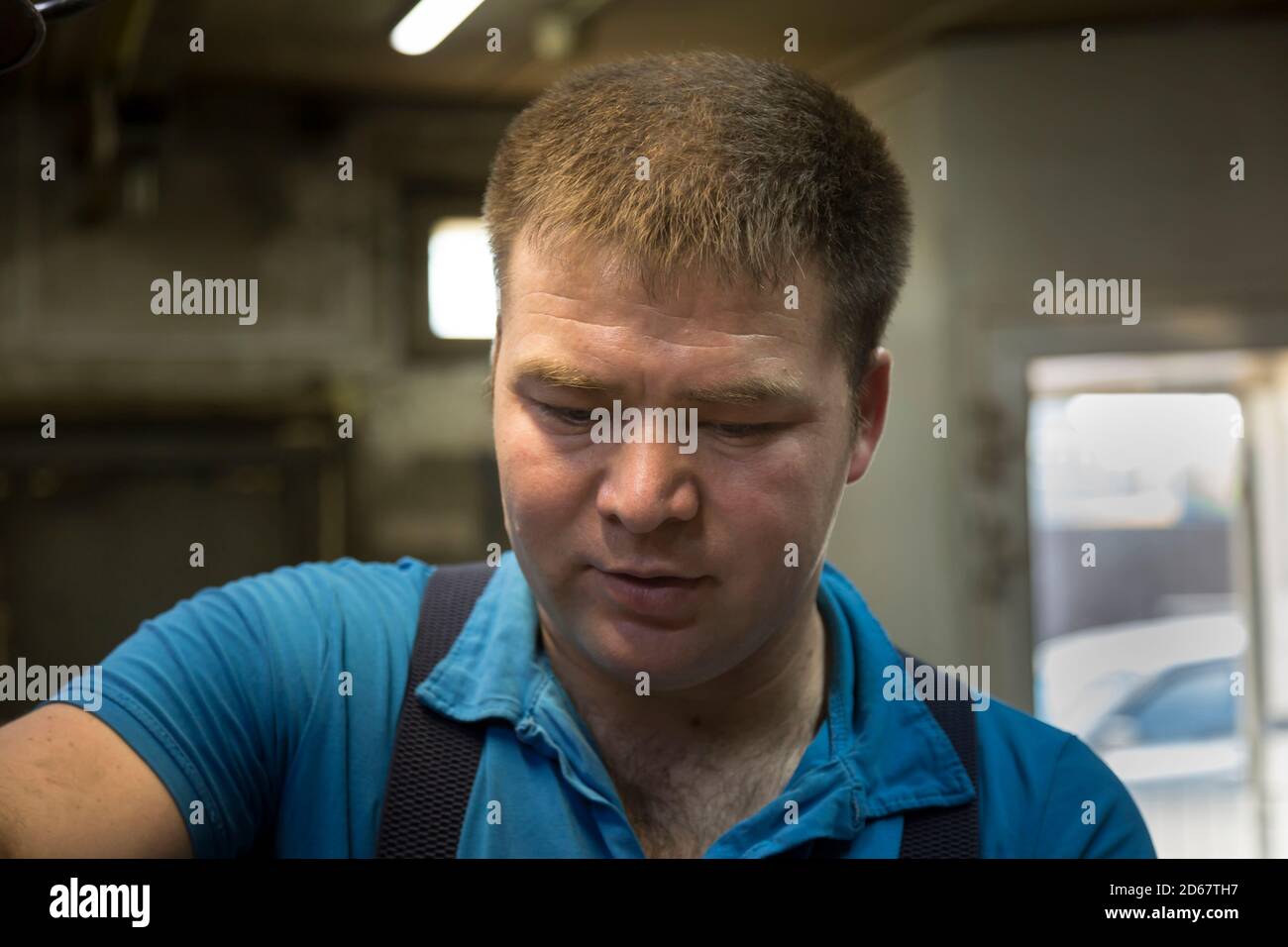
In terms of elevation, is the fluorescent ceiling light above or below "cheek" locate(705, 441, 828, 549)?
above

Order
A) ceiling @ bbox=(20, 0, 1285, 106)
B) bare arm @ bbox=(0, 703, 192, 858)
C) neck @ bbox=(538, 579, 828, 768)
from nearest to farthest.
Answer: bare arm @ bbox=(0, 703, 192, 858), neck @ bbox=(538, 579, 828, 768), ceiling @ bbox=(20, 0, 1285, 106)

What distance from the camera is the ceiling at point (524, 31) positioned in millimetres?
915

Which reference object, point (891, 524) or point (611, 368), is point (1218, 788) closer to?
point (891, 524)

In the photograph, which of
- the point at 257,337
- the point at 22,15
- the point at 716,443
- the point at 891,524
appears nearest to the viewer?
the point at 22,15

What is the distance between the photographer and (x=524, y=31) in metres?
0.90

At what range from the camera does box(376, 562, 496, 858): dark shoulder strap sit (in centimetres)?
45

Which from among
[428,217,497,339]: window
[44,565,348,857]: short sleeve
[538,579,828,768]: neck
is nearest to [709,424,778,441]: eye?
[538,579,828,768]: neck

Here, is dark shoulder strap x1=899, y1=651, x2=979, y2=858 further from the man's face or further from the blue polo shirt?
the man's face

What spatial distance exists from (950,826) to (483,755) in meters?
0.22

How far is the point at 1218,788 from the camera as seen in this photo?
4.22 feet

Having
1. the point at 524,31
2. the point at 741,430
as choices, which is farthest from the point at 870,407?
the point at 524,31

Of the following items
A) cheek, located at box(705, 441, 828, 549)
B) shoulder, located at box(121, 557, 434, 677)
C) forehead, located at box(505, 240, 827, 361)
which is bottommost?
shoulder, located at box(121, 557, 434, 677)

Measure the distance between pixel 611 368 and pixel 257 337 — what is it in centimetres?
171
